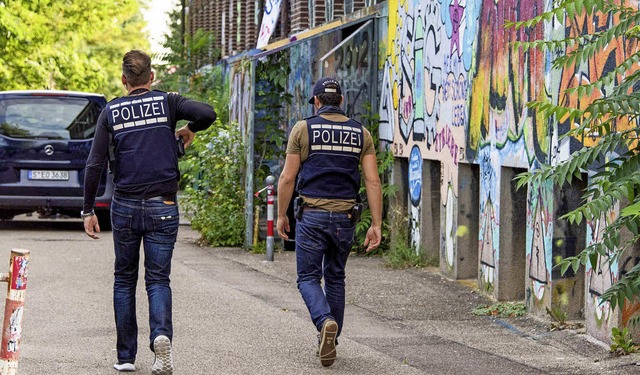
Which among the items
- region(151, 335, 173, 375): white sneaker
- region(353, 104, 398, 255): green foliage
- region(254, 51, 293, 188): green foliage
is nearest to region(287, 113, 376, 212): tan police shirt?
region(151, 335, 173, 375): white sneaker

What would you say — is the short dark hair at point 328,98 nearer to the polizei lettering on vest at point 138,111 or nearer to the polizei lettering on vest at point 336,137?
the polizei lettering on vest at point 336,137

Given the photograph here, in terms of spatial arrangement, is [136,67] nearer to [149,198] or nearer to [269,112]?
[149,198]

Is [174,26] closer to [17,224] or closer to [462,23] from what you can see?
[17,224]

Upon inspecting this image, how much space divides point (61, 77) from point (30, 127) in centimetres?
1488

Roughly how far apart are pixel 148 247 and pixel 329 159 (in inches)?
55.5

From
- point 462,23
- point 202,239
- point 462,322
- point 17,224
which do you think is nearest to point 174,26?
point 17,224

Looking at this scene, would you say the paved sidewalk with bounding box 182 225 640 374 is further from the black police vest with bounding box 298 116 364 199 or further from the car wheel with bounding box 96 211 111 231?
the car wheel with bounding box 96 211 111 231

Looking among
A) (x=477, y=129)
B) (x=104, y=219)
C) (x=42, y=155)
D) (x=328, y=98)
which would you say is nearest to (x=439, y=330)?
(x=328, y=98)

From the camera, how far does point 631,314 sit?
9336 mm

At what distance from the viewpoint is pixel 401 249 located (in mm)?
15930

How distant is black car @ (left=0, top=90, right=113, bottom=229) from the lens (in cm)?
1972

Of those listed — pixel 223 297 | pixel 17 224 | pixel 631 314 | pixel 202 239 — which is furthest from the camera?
pixel 17 224

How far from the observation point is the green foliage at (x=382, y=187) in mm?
16844

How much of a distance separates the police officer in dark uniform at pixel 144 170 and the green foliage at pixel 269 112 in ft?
32.8
